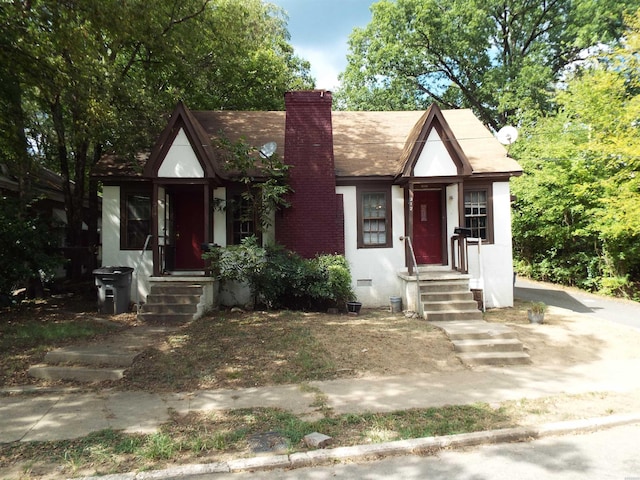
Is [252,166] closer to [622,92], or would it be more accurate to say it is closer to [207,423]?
[207,423]

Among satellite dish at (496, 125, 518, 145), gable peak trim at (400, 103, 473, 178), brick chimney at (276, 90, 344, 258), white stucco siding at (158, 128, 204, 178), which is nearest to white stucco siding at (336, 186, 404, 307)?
brick chimney at (276, 90, 344, 258)

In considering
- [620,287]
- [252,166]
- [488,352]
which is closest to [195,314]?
[252,166]

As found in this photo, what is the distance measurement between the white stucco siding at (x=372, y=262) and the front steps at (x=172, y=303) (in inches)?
167

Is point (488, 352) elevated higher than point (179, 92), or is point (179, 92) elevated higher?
point (179, 92)

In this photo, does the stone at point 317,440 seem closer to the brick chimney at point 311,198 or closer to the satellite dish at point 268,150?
the brick chimney at point 311,198

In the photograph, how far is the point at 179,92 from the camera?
45.0 feet

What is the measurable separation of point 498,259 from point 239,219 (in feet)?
24.2

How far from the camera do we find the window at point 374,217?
37.4 feet

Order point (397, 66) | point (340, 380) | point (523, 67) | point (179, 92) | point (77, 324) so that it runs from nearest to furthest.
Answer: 1. point (340, 380)
2. point (77, 324)
3. point (179, 92)
4. point (523, 67)
5. point (397, 66)

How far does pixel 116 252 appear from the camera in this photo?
36.8 ft

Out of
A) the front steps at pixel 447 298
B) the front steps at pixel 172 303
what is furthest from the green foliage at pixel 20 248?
the front steps at pixel 447 298

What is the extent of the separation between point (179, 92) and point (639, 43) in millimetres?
14621

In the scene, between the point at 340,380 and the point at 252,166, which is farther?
the point at 252,166

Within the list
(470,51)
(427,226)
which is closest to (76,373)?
(427,226)
